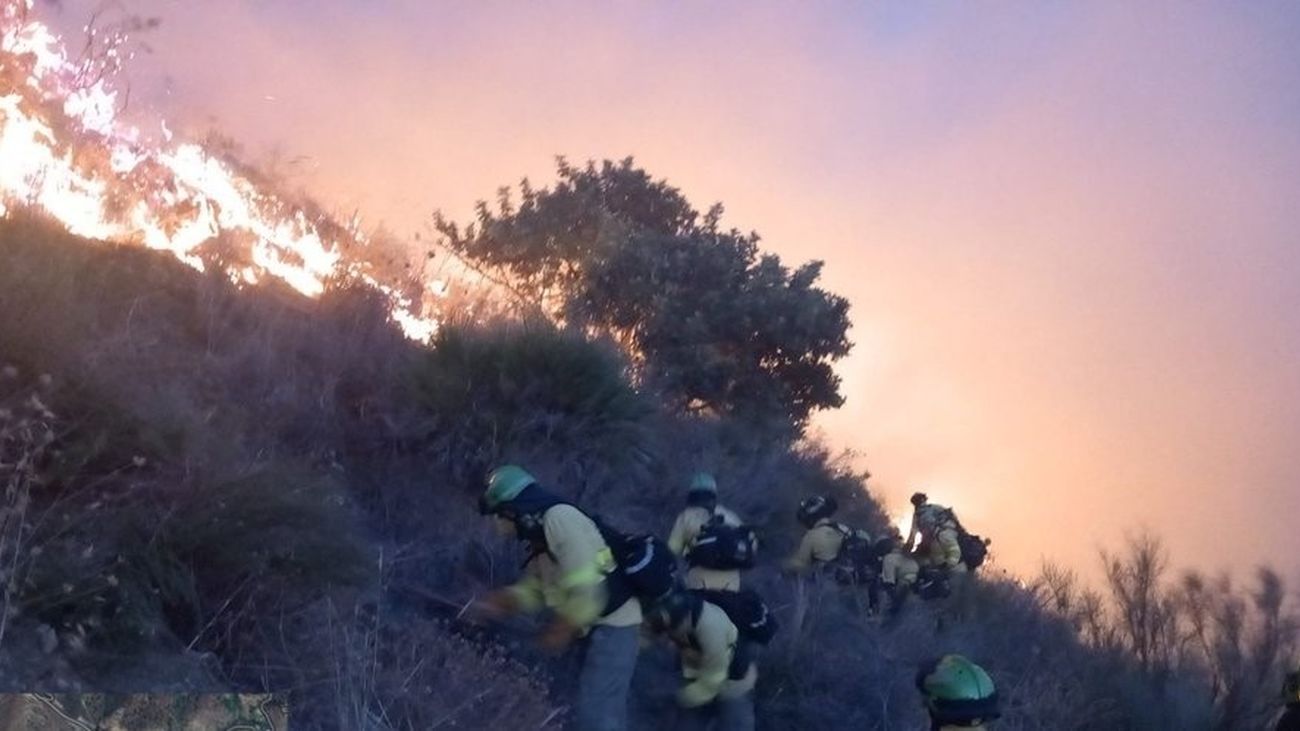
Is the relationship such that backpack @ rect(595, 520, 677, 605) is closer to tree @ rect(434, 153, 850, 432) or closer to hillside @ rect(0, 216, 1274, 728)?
hillside @ rect(0, 216, 1274, 728)

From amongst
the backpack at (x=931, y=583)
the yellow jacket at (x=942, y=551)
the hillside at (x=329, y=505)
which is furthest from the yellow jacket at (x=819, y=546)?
the yellow jacket at (x=942, y=551)

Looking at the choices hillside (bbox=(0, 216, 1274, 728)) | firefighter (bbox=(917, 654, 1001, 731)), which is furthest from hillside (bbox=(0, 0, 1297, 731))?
firefighter (bbox=(917, 654, 1001, 731))

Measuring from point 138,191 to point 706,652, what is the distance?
31.6 feet

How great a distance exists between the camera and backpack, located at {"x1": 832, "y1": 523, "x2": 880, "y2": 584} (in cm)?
1438

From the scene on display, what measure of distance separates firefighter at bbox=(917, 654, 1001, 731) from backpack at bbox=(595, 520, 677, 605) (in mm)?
1552

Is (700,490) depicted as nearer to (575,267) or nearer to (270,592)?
(270,592)

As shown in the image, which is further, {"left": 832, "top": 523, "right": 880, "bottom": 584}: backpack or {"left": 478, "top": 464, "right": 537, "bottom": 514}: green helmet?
{"left": 832, "top": 523, "right": 880, "bottom": 584}: backpack

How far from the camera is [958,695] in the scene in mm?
7164

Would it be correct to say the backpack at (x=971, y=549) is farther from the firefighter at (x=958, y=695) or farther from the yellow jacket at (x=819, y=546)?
the firefighter at (x=958, y=695)

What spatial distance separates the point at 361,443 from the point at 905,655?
16.8 ft

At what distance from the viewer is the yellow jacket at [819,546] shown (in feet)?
44.5

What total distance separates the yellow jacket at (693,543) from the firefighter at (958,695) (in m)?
2.66

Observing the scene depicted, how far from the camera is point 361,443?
475 inches

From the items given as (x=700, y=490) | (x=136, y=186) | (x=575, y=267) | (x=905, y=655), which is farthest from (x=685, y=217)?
(x=700, y=490)
